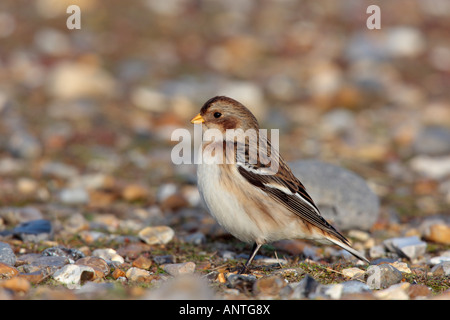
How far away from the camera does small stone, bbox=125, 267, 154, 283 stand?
4.11 meters

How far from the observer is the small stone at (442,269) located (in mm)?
4418

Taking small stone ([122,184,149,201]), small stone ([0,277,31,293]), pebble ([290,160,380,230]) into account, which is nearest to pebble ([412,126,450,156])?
pebble ([290,160,380,230])

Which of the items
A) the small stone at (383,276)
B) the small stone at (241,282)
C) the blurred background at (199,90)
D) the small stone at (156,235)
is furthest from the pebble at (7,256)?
the small stone at (383,276)

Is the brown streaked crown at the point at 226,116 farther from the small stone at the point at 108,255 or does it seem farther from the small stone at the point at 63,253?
the small stone at the point at 63,253

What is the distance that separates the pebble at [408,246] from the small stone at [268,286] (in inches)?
66.2

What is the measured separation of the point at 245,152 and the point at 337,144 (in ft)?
14.5

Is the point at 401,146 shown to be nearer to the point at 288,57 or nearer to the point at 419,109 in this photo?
the point at 419,109

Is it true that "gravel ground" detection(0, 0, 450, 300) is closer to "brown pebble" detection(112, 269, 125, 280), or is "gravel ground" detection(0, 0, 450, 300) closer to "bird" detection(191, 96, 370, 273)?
"brown pebble" detection(112, 269, 125, 280)

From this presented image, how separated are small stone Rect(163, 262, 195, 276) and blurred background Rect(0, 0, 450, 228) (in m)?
1.89

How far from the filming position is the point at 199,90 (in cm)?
1031

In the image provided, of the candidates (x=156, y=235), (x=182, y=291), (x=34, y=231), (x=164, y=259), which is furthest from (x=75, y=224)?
(x=182, y=291)

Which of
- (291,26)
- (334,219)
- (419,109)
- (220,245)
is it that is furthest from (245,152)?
(291,26)

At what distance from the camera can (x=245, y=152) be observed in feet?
15.4

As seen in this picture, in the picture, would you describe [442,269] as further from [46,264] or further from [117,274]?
[46,264]
